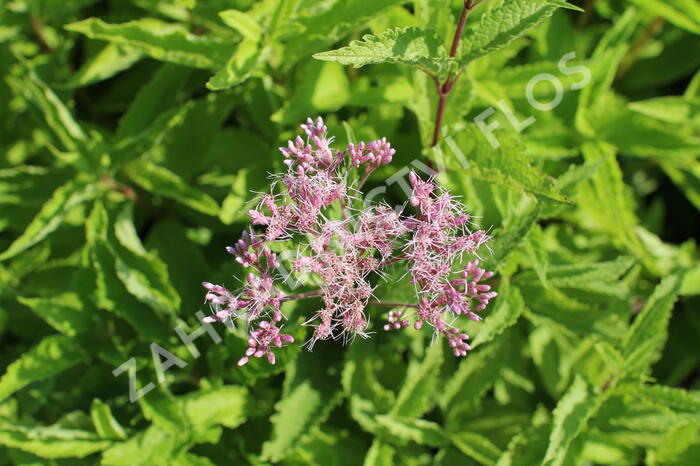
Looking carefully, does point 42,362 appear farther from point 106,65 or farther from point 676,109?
point 676,109

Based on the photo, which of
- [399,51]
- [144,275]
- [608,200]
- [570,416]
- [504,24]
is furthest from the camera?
[608,200]

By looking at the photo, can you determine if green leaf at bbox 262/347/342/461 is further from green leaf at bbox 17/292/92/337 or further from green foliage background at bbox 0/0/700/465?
green leaf at bbox 17/292/92/337

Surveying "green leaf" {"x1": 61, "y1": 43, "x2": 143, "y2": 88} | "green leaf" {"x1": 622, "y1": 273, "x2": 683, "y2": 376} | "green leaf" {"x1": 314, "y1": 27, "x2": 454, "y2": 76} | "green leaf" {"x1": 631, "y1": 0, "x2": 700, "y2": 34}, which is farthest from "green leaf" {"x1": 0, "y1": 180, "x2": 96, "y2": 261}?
"green leaf" {"x1": 631, "y1": 0, "x2": 700, "y2": 34}

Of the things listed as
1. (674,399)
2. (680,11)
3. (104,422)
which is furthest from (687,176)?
(104,422)

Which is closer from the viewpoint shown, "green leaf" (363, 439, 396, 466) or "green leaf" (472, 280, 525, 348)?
"green leaf" (472, 280, 525, 348)

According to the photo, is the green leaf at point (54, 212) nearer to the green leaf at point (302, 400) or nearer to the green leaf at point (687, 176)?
the green leaf at point (302, 400)

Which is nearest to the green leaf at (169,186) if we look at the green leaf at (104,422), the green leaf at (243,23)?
the green leaf at (243,23)

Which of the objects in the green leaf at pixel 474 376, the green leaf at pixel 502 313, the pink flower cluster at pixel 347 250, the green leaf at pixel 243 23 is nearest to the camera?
the pink flower cluster at pixel 347 250
